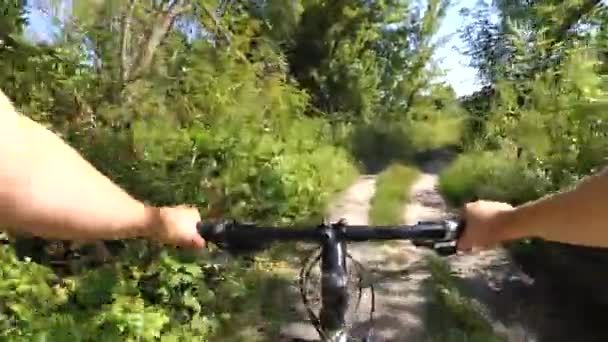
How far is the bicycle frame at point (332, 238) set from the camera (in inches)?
48.4

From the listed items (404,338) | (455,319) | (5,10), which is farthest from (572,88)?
(5,10)

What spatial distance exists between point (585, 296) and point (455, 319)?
99cm

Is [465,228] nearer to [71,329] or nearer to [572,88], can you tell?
[71,329]

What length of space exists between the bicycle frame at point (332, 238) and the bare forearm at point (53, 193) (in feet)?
0.69

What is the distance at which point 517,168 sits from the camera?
806 cm

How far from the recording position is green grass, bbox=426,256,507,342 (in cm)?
459

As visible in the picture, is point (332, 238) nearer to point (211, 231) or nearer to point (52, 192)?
point (211, 231)

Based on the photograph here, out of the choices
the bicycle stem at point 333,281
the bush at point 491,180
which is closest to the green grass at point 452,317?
the bush at point 491,180

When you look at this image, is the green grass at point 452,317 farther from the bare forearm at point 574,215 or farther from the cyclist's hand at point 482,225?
the bare forearm at point 574,215

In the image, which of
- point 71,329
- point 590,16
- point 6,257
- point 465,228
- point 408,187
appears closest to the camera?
point 465,228

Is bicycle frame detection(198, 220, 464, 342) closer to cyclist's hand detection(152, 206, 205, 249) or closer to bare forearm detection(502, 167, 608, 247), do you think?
cyclist's hand detection(152, 206, 205, 249)

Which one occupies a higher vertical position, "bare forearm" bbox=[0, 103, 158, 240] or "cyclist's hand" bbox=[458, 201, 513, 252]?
"bare forearm" bbox=[0, 103, 158, 240]

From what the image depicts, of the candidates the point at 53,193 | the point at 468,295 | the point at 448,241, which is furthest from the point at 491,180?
the point at 53,193

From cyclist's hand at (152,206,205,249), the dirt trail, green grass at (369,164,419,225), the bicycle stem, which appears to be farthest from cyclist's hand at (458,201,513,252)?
green grass at (369,164,419,225)
